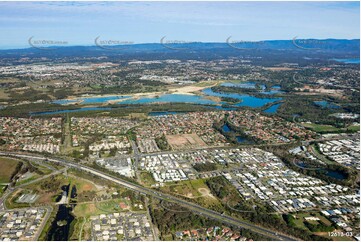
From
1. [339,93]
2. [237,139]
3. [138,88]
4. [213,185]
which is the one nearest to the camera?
[213,185]

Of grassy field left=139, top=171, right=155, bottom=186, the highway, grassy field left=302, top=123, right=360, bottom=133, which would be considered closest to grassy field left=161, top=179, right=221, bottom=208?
the highway

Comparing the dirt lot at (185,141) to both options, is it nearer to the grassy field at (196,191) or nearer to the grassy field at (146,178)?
the grassy field at (146,178)

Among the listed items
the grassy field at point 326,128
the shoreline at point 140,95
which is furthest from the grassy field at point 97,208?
the shoreline at point 140,95

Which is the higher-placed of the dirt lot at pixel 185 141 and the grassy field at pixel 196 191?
the grassy field at pixel 196 191

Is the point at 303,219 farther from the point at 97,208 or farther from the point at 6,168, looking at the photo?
the point at 6,168

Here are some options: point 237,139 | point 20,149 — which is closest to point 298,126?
point 237,139

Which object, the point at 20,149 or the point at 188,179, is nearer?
the point at 188,179

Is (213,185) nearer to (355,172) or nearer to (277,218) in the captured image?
(277,218)
